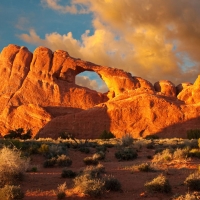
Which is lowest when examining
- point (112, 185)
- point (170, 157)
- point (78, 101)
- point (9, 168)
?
point (112, 185)

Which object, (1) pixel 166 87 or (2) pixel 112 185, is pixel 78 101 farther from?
(2) pixel 112 185

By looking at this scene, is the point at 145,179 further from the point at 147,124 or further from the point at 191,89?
the point at 191,89

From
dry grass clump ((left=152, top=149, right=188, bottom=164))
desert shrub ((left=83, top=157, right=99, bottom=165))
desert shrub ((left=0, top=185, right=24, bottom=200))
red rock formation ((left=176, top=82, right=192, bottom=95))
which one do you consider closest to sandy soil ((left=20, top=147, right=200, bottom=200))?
desert shrub ((left=0, top=185, right=24, bottom=200))

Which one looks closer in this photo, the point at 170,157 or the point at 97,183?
the point at 97,183

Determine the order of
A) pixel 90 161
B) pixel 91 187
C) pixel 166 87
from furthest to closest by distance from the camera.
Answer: pixel 166 87, pixel 90 161, pixel 91 187

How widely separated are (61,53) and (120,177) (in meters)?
64.1

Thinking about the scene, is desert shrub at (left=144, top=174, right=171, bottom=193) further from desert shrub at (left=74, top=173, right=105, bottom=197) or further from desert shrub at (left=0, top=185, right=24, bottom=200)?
desert shrub at (left=0, top=185, right=24, bottom=200)

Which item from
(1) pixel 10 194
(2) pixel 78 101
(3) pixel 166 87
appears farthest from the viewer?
(3) pixel 166 87

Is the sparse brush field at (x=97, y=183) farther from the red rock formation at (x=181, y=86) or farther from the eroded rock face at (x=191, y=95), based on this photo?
the red rock formation at (x=181, y=86)

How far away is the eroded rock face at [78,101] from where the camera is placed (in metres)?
59.5

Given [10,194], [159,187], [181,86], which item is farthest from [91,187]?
[181,86]

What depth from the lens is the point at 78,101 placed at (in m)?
71.0

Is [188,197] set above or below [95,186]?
below

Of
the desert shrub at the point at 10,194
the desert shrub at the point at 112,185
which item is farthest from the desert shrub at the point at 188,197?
the desert shrub at the point at 10,194
